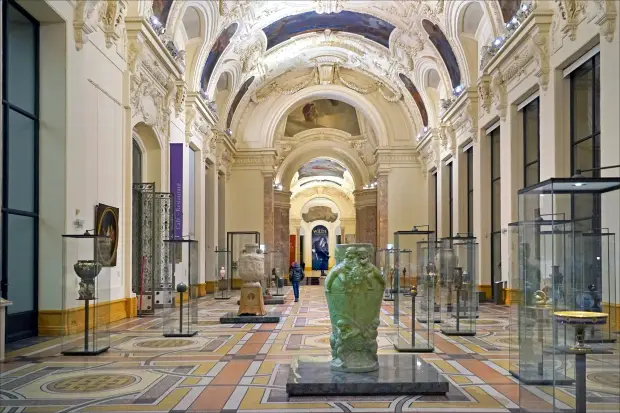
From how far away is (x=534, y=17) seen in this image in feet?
46.9

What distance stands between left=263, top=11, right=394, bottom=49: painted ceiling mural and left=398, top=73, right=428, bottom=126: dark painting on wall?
2.45 metres

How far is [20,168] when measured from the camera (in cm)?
1094

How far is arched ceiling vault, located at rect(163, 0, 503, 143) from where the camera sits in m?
21.4

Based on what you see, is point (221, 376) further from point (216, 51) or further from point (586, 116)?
point (216, 51)

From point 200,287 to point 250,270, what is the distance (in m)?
10.2

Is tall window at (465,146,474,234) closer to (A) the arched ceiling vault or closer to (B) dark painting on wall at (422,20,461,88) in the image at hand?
(B) dark painting on wall at (422,20,461,88)

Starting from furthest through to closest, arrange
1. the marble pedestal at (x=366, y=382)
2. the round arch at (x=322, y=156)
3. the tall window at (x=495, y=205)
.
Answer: the round arch at (x=322, y=156) → the tall window at (x=495, y=205) → the marble pedestal at (x=366, y=382)

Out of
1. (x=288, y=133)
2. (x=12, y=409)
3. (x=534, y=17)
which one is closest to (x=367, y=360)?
(x=12, y=409)

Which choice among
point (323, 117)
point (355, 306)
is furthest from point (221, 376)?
point (323, 117)

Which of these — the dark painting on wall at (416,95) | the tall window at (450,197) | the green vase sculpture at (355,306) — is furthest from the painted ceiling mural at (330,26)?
the green vase sculpture at (355,306)

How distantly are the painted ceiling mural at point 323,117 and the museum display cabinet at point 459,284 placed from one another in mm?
23886

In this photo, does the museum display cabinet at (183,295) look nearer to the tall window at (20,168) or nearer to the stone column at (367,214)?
the tall window at (20,168)

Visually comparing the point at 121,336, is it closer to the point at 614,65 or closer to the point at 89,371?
the point at 89,371

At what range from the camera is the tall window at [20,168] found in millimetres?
10336
